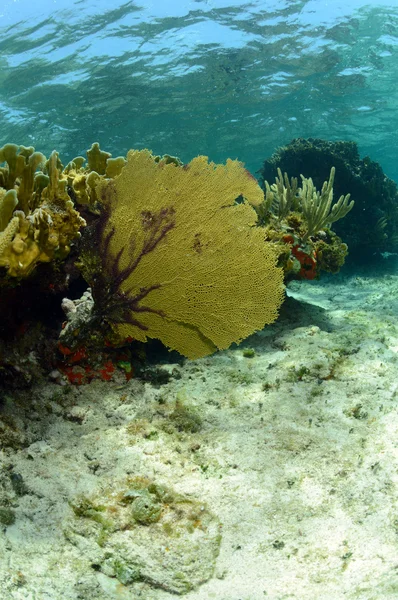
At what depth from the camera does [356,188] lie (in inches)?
443

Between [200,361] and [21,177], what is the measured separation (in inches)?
94.0

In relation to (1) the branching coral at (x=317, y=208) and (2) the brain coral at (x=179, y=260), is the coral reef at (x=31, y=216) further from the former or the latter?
(1) the branching coral at (x=317, y=208)

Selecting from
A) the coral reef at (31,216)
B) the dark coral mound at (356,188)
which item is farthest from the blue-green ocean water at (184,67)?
the coral reef at (31,216)

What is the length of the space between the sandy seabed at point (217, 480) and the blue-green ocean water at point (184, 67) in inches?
644

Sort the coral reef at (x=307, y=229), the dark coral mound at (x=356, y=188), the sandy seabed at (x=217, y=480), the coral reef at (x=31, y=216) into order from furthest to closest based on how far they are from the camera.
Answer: the dark coral mound at (x=356, y=188)
the coral reef at (x=307, y=229)
the coral reef at (x=31, y=216)
the sandy seabed at (x=217, y=480)

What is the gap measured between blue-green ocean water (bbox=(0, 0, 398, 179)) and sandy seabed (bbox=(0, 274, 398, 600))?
16349 millimetres

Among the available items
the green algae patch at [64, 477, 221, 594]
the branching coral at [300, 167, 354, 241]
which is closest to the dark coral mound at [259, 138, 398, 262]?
the branching coral at [300, 167, 354, 241]

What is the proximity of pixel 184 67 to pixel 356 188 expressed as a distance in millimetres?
11335

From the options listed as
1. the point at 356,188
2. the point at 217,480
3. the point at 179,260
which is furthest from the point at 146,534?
the point at 356,188

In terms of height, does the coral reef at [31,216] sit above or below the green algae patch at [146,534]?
above

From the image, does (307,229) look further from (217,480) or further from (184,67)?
(184,67)

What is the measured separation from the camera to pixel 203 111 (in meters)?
22.2

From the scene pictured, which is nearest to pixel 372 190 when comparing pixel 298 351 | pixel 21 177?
pixel 298 351

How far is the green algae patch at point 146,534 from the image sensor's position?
2027 mm
